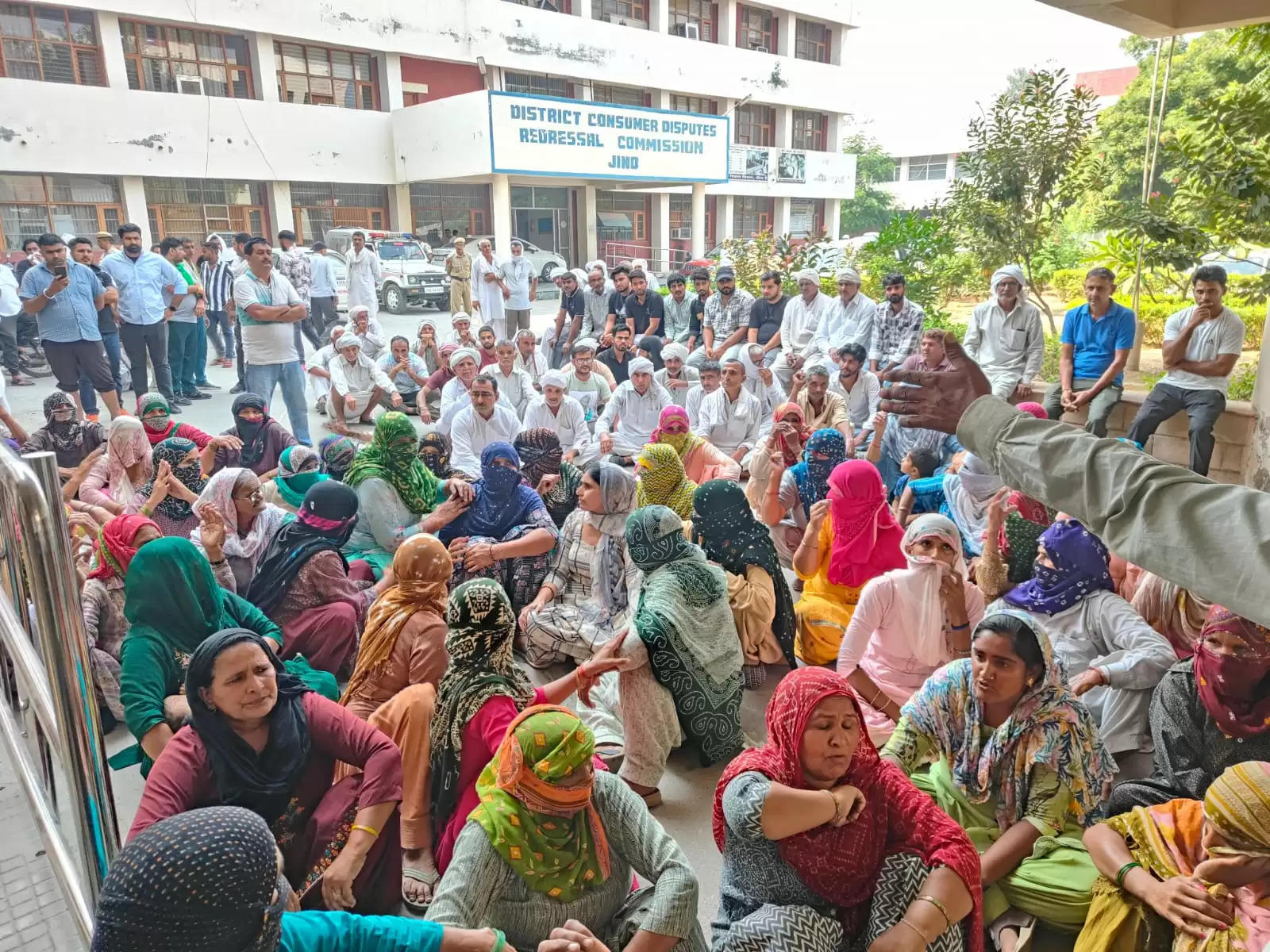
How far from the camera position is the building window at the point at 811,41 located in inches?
1067

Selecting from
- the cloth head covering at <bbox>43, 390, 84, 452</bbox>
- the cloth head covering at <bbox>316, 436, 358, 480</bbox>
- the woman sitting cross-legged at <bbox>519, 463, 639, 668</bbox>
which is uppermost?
the cloth head covering at <bbox>43, 390, 84, 452</bbox>

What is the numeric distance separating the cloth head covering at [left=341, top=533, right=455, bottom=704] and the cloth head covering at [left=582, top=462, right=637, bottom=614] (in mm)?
1098

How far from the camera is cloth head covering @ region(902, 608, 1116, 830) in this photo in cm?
240

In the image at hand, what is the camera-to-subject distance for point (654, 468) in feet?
15.0

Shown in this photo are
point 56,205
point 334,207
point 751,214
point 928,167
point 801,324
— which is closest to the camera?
point 801,324

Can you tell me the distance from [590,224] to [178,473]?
18324 mm

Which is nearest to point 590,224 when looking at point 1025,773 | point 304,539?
point 304,539

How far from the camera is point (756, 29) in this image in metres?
25.8

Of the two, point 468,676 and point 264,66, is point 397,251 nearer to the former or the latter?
point 264,66

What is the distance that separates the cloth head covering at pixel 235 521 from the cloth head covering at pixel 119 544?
0.54 meters

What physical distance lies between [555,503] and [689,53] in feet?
71.0

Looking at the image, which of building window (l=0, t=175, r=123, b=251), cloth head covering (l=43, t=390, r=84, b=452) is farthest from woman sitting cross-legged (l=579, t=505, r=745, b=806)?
building window (l=0, t=175, r=123, b=251)

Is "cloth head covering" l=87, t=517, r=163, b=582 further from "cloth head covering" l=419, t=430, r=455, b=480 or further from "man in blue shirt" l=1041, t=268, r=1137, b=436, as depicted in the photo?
"man in blue shirt" l=1041, t=268, r=1137, b=436

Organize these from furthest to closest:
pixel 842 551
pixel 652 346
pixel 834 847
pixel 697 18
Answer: pixel 697 18 → pixel 652 346 → pixel 842 551 → pixel 834 847
